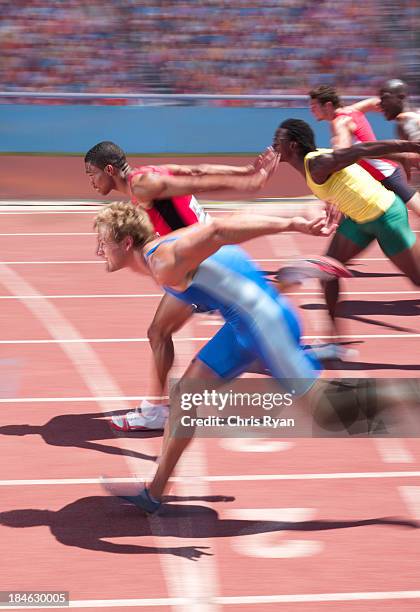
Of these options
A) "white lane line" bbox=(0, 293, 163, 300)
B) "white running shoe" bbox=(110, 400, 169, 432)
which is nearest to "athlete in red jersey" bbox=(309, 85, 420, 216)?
"white lane line" bbox=(0, 293, 163, 300)

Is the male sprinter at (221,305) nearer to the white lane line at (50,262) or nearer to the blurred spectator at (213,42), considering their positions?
the white lane line at (50,262)

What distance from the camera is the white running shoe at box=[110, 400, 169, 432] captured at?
22.5ft

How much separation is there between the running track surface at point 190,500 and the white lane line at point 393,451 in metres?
0.01

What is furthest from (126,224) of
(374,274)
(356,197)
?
(374,274)

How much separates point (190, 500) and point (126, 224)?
1.57 meters

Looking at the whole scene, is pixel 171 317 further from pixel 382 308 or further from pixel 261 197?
pixel 261 197

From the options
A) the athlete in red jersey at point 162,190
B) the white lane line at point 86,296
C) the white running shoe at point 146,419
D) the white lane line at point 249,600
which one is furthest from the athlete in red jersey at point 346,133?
the white lane line at point 249,600

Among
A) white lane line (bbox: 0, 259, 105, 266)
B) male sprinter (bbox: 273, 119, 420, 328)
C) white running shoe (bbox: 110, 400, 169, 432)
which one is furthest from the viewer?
white lane line (bbox: 0, 259, 105, 266)

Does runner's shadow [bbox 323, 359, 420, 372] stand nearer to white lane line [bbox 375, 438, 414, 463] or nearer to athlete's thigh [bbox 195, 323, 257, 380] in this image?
white lane line [bbox 375, 438, 414, 463]

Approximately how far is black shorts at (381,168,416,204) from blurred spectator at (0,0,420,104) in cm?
891

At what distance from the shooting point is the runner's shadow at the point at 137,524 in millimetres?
5334

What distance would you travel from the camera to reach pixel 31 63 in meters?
18.1

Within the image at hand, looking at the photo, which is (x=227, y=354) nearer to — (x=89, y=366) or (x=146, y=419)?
(x=146, y=419)

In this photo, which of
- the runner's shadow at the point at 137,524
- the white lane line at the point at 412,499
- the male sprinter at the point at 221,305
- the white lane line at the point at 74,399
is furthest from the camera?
the white lane line at the point at 74,399
